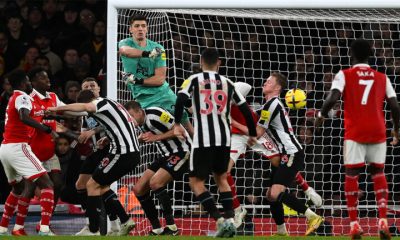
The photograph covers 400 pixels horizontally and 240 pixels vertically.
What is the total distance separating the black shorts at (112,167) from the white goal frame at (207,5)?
1303 millimetres

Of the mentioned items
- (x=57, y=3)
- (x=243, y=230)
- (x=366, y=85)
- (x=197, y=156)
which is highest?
(x=57, y=3)

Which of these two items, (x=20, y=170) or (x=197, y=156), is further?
(x=20, y=170)

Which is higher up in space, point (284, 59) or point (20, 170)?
point (284, 59)

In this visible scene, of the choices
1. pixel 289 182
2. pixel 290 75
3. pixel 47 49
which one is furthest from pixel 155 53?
pixel 47 49

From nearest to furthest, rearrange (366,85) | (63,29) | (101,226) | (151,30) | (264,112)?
(366,85) < (264,112) < (101,226) < (151,30) < (63,29)

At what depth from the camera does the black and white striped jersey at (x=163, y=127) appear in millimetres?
12195

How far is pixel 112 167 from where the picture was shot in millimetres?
11586

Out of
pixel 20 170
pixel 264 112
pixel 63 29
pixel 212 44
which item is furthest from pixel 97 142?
pixel 63 29

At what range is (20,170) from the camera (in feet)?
40.8

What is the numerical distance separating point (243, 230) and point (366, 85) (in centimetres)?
368

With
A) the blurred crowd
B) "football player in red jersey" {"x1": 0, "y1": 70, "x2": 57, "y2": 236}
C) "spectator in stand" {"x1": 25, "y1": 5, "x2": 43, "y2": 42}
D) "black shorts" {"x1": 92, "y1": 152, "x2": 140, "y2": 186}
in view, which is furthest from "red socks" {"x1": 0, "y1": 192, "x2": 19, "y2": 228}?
"spectator in stand" {"x1": 25, "y1": 5, "x2": 43, "y2": 42}

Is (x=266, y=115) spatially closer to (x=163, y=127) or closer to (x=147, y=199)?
(x=163, y=127)

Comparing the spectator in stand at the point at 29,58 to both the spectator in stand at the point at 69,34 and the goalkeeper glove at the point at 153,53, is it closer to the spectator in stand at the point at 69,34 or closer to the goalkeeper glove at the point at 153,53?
the spectator in stand at the point at 69,34

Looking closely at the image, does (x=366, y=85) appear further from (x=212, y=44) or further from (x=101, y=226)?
(x=212, y=44)
